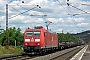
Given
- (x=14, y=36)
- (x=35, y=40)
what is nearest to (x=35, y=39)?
(x=35, y=40)

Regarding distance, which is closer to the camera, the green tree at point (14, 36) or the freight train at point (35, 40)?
the freight train at point (35, 40)

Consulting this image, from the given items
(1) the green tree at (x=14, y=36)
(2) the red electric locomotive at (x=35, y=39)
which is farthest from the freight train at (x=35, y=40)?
(1) the green tree at (x=14, y=36)

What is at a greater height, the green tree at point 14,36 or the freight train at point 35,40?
the green tree at point 14,36

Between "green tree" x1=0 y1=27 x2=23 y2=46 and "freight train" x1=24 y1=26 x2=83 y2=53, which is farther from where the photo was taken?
"green tree" x1=0 y1=27 x2=23 y2=46

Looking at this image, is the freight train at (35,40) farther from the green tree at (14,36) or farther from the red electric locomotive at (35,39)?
the green tree at (14,36)

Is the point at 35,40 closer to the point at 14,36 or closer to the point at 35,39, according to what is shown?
the point at 35,39

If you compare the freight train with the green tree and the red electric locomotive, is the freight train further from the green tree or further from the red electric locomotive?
the green tree

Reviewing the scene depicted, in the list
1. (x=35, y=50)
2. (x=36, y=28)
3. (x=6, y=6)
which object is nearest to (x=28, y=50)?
(x=35, y=50)

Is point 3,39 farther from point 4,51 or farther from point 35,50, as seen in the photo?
point 35,50

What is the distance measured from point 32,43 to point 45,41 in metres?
3.31

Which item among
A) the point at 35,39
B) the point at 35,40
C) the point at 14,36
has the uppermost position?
the point at 14,36

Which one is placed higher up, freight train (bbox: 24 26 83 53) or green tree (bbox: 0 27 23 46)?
green tree (bbox: 0 27 23 46)

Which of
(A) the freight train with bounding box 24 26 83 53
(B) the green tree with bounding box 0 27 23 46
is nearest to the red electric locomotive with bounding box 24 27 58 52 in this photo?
(A) the freight train with bounding box 24 26 83 53

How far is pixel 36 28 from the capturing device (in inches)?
1543
